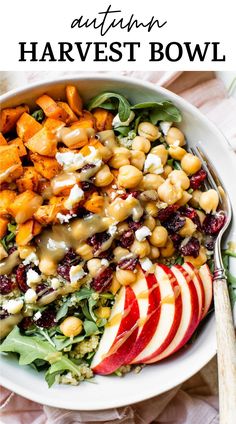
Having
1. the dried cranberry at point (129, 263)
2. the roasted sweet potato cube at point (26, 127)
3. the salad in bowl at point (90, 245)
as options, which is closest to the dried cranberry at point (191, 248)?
the salad in bowl at point (90, 245)

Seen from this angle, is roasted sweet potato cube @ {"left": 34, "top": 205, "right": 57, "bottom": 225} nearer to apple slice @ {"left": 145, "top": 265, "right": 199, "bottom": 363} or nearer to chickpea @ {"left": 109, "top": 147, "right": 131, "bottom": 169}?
chickpea @ {"left": 109, "top": 147, "right": 131, "bottom": 169}

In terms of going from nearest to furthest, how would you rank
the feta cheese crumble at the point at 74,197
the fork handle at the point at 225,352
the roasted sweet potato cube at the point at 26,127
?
the fork handle at the point at 225,352
the feta cheese crumble at the point at 74,197
the roasted sweet potato cube at the point at 26,127

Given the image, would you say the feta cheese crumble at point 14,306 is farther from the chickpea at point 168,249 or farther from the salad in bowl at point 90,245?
the chickpea at point 168,249

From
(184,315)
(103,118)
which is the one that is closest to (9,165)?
(103,118)

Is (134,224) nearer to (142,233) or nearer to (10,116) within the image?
(142,233)

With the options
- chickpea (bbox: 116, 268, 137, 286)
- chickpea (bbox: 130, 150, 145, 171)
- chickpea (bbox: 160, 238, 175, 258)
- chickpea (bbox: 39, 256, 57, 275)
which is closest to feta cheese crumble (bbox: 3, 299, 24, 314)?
chickpea (bbox: 39, 256, 57, 275)

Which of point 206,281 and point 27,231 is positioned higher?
point 27,231
